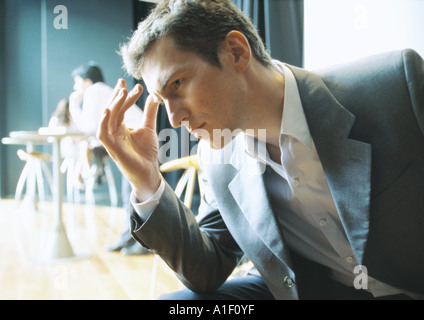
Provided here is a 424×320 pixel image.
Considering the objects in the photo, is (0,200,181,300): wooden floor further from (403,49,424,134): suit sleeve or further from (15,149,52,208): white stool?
(403,49,424,134): suit sleeve

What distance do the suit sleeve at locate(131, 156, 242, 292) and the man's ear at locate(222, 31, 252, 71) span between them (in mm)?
316

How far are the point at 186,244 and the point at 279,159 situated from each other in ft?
0.96

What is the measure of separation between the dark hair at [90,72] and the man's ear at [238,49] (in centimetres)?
115

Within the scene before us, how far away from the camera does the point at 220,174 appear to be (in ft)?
2.64

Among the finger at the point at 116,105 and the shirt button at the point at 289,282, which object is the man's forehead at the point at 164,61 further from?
the shirt button at the point at 289,282

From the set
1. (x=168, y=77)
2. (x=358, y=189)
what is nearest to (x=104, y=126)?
(x=168, y=77)

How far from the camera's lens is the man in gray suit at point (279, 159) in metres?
0.60

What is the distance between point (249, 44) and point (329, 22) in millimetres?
773

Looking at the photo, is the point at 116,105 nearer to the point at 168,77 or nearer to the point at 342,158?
the point at 168,77

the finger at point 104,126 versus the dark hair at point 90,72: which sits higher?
the dark hair at point 90,72

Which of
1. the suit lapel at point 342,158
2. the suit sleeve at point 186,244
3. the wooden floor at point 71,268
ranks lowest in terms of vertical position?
the wooden floor at point 71,268

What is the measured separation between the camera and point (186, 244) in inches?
27.6

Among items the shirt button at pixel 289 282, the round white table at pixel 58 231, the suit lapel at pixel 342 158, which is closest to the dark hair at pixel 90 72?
the round white table at pixel 58 231

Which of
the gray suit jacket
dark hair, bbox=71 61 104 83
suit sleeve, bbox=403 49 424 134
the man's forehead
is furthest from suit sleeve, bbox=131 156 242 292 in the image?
dark hair, bbox=71 61 104 83
